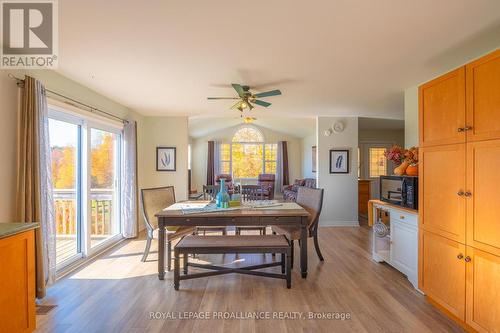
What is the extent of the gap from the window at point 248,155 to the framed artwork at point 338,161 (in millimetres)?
4444

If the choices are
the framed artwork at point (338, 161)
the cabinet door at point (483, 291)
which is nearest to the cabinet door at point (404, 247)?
the cabinet door at point (483, 291)

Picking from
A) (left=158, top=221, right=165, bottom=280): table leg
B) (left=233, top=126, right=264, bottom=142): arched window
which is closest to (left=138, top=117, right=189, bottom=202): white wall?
(left=158, top=221, right=165, bottom=280): table leg

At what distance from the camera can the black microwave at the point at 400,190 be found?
2.52m

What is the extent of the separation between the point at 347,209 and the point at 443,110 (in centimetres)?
333

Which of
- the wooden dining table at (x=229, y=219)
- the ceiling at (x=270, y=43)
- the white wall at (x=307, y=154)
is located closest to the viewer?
the ceiling at (x=270, y=43)

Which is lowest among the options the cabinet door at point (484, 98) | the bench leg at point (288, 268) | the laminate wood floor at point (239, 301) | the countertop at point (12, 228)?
the laminate wood floor at point (239, 301)

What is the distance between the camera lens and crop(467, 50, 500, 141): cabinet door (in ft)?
5.37

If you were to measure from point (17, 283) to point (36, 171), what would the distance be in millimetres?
1083

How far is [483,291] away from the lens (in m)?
1.71

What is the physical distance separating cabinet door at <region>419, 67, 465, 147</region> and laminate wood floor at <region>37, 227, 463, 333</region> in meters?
1.49

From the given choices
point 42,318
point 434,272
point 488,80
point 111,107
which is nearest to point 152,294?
point 42,318

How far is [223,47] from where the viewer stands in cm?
215

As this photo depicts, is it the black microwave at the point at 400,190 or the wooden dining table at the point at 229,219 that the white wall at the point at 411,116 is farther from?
the wooden dining table at the point at 229,219

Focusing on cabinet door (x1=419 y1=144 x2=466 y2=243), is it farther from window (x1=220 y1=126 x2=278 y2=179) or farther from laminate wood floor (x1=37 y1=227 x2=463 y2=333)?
window (x1=220 y1=126 x2=278 y2=179)
